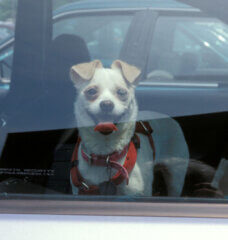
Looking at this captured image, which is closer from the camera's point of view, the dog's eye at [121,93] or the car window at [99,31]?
the dog's eye at [121,93]

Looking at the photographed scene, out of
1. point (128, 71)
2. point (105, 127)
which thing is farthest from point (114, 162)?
point (128, 71)

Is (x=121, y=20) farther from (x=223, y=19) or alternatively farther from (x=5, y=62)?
Answer: (x=223, y=19)

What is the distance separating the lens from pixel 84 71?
1.88 metres

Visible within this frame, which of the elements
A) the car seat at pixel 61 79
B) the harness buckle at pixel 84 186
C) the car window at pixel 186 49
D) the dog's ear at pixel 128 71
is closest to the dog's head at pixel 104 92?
the dog's ear at pixel 128 71

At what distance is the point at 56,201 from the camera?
145 centimetres

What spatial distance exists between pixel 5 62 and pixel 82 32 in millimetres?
536

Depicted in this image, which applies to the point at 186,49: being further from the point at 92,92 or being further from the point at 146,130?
the point at 92,92

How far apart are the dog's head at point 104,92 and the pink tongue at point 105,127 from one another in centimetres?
1

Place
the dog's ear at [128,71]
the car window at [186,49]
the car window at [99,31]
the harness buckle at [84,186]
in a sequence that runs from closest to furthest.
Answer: the harness buckle at [84,186], the dog's ear at [128,71], the car window at [99,31], the car window at [186,49]

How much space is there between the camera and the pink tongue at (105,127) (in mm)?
1860

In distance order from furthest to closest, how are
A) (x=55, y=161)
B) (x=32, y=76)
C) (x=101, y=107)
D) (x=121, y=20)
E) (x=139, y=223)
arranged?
(x=121, y=20) → (x=32, y=76) → (x=55, y=161) → (x=101, y=107) → (x=139, y=223)

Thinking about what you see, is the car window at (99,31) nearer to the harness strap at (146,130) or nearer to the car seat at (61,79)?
the car seat at (61,79)

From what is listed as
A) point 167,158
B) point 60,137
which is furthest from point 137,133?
point 60,137

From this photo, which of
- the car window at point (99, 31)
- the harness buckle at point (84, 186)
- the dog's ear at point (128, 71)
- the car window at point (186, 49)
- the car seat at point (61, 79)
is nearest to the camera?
the harness buckle at point (84, 186)
